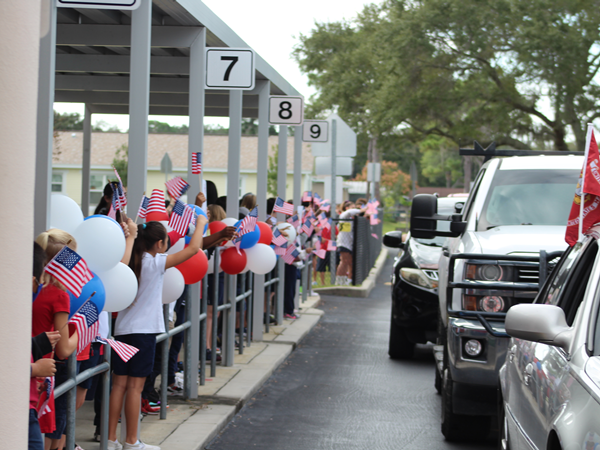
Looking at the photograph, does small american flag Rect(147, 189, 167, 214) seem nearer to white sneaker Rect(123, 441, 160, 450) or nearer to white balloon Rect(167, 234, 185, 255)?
white balloon Rect(167, 234, 185, 255)

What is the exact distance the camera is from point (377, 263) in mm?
27031

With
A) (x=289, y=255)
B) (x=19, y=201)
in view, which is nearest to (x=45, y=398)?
(x=19, y=201)

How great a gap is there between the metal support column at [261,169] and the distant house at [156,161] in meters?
31.4

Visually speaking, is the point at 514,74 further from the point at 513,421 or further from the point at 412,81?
the point at 513,421

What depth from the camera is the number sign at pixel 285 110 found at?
10.5 meters

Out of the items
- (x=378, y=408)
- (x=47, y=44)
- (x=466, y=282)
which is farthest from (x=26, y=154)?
(x=378, y=408)

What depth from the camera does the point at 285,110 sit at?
34.6 feet

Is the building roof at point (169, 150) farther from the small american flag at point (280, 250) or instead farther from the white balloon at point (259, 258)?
the white balloon at point (259, 258)

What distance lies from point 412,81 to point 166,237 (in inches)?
1023

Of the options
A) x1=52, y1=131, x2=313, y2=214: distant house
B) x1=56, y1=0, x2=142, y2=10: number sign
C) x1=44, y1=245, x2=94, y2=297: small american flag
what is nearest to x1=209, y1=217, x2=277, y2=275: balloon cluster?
x1=56, y1=0, x2=142, y2=10: number sign

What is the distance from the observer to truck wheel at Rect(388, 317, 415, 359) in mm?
9984

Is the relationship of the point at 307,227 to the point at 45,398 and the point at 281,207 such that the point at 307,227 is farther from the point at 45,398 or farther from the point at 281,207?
the point at 45,398

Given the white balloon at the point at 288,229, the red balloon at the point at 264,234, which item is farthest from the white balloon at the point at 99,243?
the white balloon at the point at 288,229

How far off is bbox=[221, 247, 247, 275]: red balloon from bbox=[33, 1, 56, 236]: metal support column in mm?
4104
